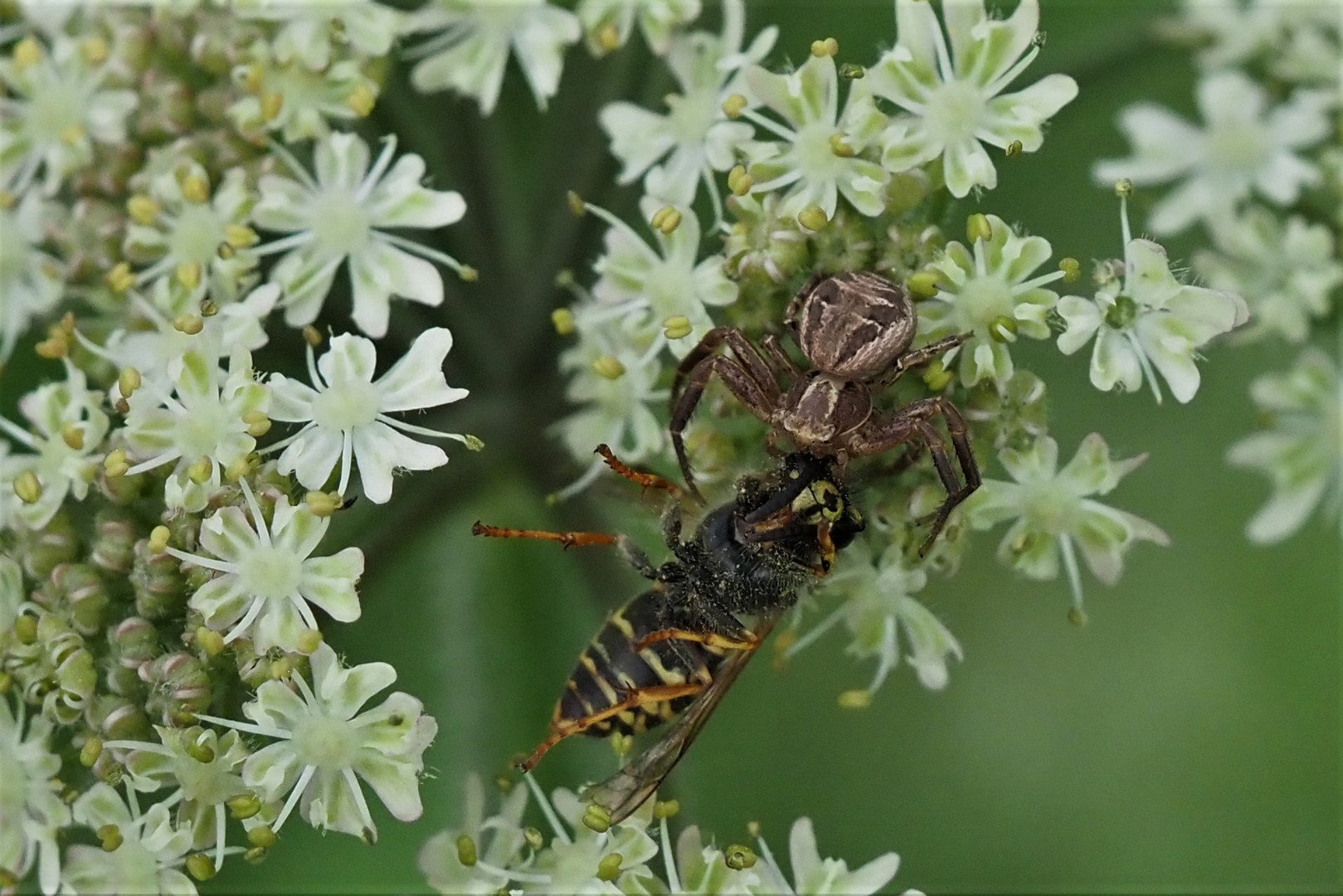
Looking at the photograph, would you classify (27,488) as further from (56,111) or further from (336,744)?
(56,111)

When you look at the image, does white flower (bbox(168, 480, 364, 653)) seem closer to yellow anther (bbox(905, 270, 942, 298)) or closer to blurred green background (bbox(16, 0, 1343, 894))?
yellow anther (bbox(905, 270, 942, 298))

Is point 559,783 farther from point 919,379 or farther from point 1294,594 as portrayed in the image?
point 1294,594

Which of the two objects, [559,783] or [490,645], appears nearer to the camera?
[559,783]

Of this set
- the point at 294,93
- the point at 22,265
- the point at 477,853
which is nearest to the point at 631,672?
the point at 477,853

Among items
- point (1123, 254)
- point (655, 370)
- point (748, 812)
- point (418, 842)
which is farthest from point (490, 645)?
point (1123, 254)

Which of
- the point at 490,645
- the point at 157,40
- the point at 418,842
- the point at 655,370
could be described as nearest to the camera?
the point at 655,370

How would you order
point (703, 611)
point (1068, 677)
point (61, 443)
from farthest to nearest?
1. point (1068, 677)
2. point (61, 443)
3. point (703, 611)
